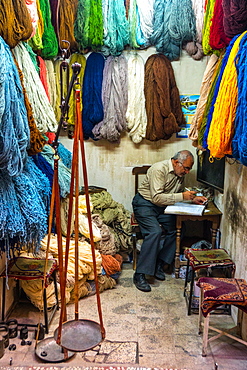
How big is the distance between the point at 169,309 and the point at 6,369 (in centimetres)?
142

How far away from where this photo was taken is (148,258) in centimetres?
356

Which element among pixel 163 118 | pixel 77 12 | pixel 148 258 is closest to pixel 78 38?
pixel 77 12

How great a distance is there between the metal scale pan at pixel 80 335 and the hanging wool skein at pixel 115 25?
3.04m

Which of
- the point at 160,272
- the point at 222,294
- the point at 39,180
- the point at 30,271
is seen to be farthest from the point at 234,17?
the point at 160,272

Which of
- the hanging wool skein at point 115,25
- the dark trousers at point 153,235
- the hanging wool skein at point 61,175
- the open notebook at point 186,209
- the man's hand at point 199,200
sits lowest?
the dark trousers at point 153,235

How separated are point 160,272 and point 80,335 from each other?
1.89 meters

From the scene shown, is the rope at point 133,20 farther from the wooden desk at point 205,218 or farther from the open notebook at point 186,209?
the wooden desk at point 205,218

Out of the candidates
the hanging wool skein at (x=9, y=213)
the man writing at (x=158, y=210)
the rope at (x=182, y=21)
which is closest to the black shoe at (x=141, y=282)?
the man writing at (x=158, y=210)

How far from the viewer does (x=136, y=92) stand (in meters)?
4.09

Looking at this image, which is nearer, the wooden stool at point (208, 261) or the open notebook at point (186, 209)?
the wooden stool at point (208, 261)

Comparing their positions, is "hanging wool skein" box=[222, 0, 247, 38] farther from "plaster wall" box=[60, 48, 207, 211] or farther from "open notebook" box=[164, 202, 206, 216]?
"plaster wall" box=[60, 48, 207, 211]

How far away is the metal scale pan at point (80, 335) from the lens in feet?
6.06

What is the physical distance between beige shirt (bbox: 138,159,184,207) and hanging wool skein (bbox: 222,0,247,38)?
1643 millimetres

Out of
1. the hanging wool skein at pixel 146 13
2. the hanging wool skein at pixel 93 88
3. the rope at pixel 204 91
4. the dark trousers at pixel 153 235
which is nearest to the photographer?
the rope at pixel 204 91
